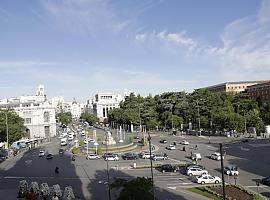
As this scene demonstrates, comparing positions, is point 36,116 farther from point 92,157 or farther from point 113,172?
point 113,172

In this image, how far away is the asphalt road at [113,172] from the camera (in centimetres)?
3588

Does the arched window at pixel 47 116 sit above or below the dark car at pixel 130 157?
above

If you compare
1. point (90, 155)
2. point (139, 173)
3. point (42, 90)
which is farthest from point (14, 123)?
point (42, 90)

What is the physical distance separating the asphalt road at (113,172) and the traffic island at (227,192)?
129cm

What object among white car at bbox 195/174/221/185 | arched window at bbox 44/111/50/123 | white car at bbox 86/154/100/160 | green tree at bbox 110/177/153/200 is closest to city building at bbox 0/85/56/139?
arched window at bbox 44/111/50/123

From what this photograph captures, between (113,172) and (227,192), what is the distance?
1739 centimetres

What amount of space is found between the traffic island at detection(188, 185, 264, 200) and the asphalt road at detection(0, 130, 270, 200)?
1291 millimetres

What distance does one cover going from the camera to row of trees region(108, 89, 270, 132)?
94.1 meters

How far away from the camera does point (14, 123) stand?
86000mm

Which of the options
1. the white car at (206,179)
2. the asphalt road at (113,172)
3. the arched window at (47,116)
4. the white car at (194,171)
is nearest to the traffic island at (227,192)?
the asphalt road at (113,172)

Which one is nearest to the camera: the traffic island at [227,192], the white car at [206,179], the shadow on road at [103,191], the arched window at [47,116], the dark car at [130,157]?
the traffic island at [227,192]

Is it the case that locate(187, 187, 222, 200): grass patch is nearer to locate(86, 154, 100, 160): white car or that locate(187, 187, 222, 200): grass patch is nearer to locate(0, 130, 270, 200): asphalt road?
locate(0, 130, 270, 200): asphalt road

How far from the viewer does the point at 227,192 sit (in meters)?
33.1

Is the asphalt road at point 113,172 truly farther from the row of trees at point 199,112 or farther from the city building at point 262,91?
the city building at point 262,91
